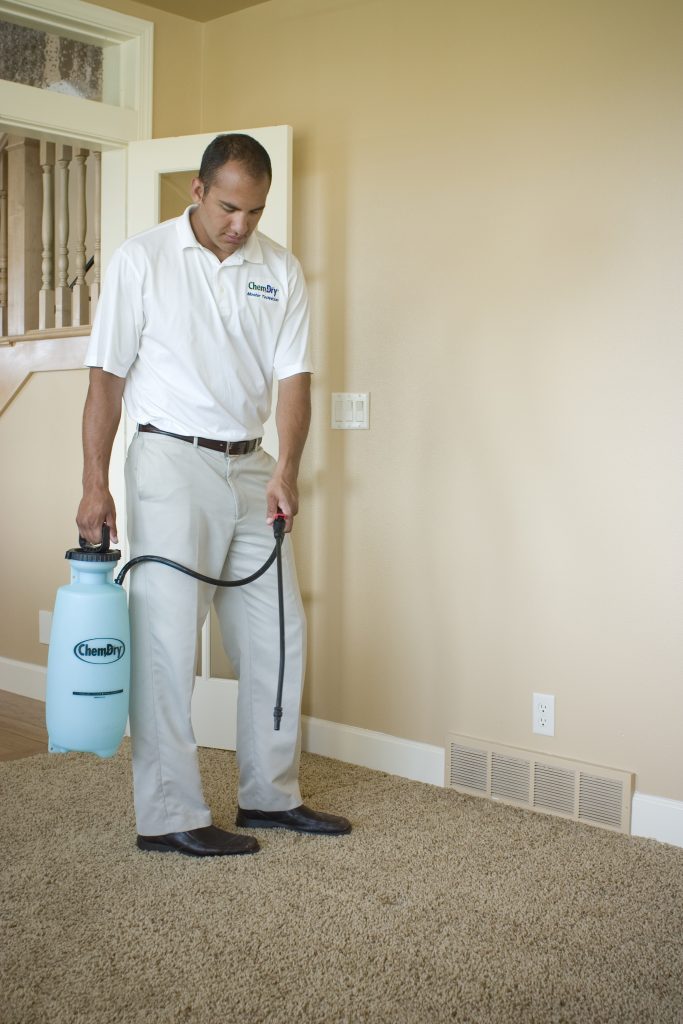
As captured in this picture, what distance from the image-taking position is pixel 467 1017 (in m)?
1.64

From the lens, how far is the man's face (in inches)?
86.4

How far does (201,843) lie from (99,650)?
1.85ft

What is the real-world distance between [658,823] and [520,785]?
1.26 ft

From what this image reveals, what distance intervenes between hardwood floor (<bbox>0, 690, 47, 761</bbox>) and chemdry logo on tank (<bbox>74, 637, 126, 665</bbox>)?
128 centimetres

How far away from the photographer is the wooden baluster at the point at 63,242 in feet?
13.5

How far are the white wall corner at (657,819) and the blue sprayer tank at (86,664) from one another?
131 centimetres

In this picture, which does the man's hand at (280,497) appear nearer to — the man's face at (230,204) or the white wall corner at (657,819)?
the man's face at (230,204)

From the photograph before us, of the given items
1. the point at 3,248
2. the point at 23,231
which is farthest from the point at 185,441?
the point at 3,248

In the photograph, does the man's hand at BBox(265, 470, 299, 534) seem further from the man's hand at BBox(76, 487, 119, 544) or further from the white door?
the white door

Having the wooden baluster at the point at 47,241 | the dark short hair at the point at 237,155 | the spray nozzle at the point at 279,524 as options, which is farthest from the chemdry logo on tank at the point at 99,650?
the wooden baluster at the point at 47,241

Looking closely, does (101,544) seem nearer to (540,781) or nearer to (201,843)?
(201,843)

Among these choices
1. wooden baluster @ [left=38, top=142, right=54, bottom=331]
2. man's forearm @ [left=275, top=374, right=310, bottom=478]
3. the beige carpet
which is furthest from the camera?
wooden baluster @ [left=38, top=142, right=54, bottom=331]

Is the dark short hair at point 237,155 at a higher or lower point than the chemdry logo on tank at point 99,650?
higher

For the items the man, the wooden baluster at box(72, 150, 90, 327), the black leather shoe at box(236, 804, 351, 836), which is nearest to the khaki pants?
the man
